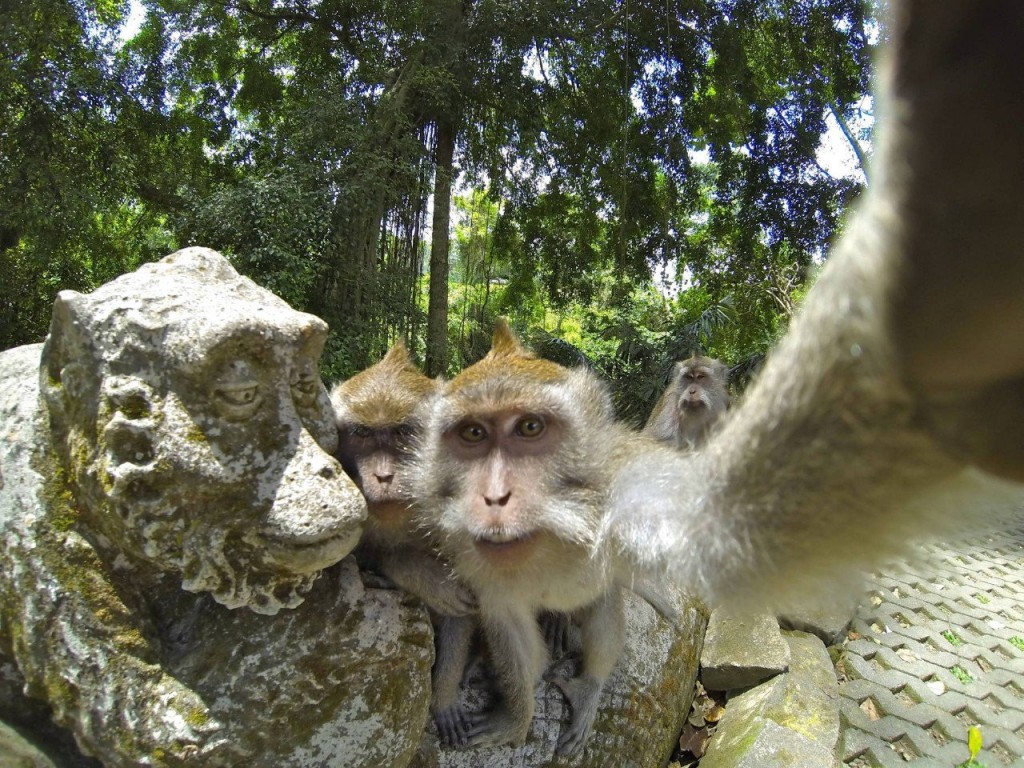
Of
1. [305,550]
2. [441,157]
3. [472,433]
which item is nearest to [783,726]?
[472,433]

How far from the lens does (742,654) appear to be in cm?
422

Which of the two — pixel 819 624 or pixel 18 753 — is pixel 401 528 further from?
pixel 819 624

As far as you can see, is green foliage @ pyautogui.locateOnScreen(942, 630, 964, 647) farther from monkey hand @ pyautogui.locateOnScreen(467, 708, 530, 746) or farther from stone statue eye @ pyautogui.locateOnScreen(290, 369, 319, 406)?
stone statue eye @ pyautogui.locateOnScreen(290, 369, 319, 406)

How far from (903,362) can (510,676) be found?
2238 millimetres

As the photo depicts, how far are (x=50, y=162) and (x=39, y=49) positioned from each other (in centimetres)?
134

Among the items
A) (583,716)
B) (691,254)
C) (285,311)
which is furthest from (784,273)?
(285,311)

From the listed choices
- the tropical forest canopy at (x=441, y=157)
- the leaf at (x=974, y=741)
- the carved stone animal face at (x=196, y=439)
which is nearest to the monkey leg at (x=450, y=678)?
the carved stone animal face at (x=196, y=439)

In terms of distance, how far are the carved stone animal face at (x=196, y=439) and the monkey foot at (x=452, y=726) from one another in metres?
1.10

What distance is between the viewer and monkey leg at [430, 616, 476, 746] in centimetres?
269

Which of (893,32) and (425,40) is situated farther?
(425,40)

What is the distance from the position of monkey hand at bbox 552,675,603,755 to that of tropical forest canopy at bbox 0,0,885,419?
6.45m

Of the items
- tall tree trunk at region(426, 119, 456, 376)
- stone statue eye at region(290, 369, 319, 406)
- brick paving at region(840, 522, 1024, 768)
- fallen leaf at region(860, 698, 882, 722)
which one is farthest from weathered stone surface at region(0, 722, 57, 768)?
tall tree trunk at region(426, 119, 456, 376)

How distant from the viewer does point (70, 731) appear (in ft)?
6.50

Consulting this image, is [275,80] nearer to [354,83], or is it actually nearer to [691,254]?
[354,83]
